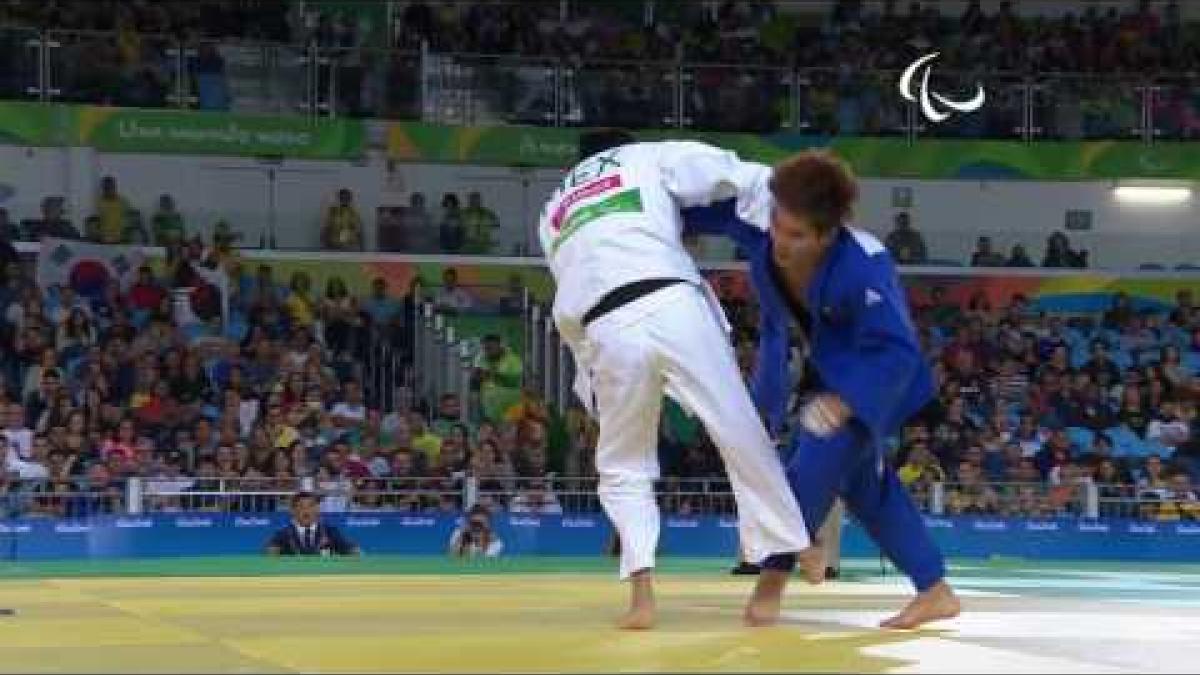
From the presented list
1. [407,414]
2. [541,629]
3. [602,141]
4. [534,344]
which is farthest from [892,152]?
[541,629]

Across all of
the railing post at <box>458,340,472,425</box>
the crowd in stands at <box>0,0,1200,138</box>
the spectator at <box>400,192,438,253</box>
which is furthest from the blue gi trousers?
the crowd in stands at <box>0,0,1200,138</box>

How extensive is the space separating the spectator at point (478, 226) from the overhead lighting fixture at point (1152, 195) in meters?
9.22

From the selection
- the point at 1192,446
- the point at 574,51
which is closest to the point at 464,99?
the point at 574,51

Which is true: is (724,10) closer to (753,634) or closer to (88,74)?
(88,74)

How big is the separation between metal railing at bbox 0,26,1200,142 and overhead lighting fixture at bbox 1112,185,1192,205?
1.62 meters

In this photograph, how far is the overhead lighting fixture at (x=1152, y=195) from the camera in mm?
27547

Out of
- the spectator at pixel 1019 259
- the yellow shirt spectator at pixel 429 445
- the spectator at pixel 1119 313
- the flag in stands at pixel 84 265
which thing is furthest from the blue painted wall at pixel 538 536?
the spectator at pixel 1019 259

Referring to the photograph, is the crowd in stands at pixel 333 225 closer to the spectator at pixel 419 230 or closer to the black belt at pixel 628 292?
the spectator at pixel 419 230

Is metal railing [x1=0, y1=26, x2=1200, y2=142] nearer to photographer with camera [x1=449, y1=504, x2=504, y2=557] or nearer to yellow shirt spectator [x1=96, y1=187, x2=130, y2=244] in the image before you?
yellow shirt spectator [x1=96, y1=187, x2=130, y2=244]

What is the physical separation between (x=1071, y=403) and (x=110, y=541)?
11.5 m

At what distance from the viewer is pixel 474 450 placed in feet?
59.4

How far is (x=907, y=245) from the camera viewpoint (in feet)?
83.7

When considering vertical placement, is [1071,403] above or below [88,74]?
below

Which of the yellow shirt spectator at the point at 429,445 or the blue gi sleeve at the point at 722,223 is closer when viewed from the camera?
the blue gi sleeve at the point at 722,223
